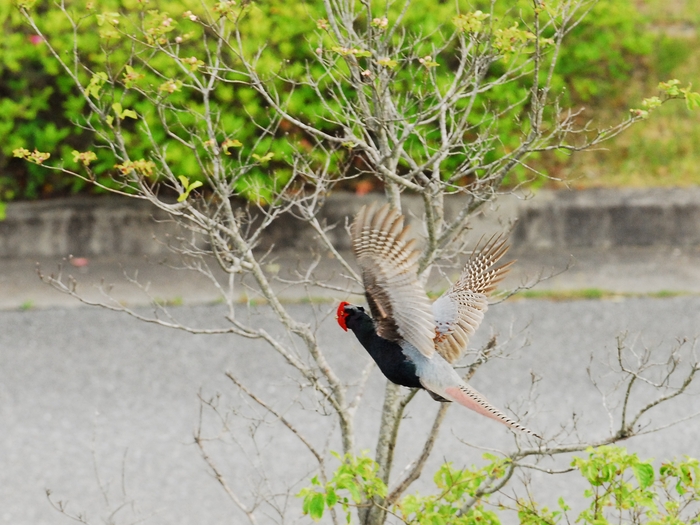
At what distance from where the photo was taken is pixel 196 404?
287 inches

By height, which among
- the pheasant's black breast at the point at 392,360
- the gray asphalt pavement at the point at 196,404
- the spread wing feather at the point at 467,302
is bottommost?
the pheasant's black breast at the point at 392,360

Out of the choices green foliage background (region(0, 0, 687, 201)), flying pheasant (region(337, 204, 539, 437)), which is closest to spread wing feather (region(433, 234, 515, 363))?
flying pheasant (region(337, 204, 539, 437))

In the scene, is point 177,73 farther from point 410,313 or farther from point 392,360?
point 410,313

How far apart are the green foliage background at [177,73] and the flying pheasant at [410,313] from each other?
3954 mm

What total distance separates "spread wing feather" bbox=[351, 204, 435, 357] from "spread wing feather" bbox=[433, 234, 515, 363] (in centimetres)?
32

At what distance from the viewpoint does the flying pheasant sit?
3182 mm

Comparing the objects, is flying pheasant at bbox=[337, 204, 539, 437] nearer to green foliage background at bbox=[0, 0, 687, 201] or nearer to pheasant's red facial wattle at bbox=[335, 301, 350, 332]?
pheasant's red facial wattle at bbox=[335, 301, 350, 332]

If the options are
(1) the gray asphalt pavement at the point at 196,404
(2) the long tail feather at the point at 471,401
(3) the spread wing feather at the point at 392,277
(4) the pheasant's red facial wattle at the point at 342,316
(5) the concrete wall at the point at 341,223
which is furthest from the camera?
(5) the concrete wall at the point at 341,223

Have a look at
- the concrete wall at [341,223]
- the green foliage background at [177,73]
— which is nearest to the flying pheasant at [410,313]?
the green foliage background at [177,73]

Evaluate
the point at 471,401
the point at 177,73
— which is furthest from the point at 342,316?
the point at 177,73

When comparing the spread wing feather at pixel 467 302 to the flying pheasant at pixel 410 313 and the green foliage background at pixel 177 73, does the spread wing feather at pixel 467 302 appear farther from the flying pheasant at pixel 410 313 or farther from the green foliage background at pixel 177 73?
the green foliage background at pixel 177 73

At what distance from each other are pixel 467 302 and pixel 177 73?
481 cm

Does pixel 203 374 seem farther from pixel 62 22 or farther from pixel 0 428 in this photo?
pixel 62 22

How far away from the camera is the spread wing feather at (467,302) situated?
377cm
